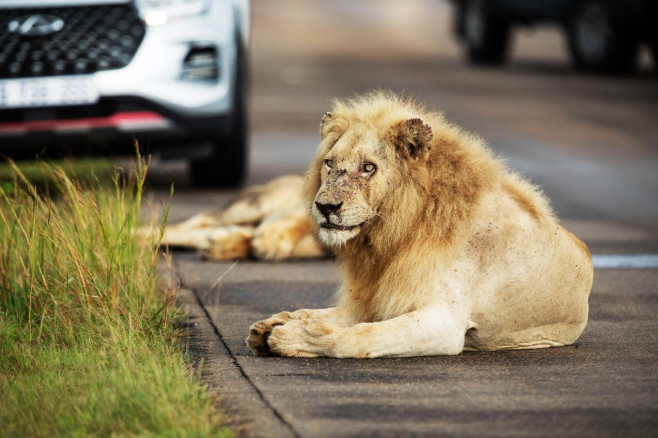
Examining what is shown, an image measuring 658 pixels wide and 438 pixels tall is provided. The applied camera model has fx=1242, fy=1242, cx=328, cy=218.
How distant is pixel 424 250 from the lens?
18.3ft

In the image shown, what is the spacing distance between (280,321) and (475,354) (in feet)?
2.99

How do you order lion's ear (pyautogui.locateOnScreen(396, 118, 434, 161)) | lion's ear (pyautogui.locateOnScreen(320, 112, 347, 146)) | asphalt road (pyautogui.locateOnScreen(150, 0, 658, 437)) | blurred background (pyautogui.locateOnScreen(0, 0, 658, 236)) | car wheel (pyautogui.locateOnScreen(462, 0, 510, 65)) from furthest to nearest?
car wheel (pyautogui.locateOnScreen(462, 0, 510, 65))
blurred background (pyautogui.locateOnScreen(0, 0, 658, 236))
lion's ear (pyautogui.locateOnScreen(320, 112, 347, 146))
lion's ear (pyautogui.locateOnScreen(396, 118, 434, 161))
asphalt road (pyautogui.locateOnScreen(150, 0, 658, 437))

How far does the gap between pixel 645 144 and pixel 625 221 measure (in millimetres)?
4851

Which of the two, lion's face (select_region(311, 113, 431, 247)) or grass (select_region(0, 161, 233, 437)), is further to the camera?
lion's face (select_region(311, 113, 431, 247))

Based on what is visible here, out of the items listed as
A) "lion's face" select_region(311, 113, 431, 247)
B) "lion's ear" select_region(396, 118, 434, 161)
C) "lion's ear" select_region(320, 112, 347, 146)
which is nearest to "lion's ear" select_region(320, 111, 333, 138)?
"lion's ear" select_region(320, 112, 347, 146)

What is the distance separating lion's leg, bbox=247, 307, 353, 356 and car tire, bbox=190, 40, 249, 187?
515 cm

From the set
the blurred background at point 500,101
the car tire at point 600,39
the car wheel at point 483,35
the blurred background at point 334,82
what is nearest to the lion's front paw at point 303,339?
the blurred background at point 334,82

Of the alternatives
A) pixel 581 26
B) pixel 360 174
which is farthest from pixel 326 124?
pixel 581 26

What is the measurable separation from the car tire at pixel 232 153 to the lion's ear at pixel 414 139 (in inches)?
214

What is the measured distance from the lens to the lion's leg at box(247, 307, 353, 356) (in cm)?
559

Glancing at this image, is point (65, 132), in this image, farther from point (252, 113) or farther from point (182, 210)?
point (252, 113)

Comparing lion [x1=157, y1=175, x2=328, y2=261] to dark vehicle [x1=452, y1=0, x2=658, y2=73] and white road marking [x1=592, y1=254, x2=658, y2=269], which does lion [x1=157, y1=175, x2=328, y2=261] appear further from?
dark vehicle [x1=452, y1=0, x2=658, y2=73]

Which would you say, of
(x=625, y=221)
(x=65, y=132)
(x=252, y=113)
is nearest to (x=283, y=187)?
(x=65, y=132)

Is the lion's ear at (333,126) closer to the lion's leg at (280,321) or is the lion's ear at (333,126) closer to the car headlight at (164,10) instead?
the lion's leg at (280,321)
